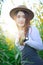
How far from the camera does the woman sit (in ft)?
16.1

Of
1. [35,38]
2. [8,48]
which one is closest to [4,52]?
[8,48]

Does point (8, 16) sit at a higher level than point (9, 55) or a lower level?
higher

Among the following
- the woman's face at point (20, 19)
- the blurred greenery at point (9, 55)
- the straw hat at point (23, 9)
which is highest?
the straw hat at point (23, 9)

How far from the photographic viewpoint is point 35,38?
4.96 m

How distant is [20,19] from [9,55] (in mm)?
472

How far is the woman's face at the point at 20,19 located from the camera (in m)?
5.03

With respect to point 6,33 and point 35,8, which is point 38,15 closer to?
point 35,8

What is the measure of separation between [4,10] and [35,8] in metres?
0.38

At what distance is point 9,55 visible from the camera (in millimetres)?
4867

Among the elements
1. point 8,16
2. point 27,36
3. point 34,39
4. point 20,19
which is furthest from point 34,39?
point 8,16

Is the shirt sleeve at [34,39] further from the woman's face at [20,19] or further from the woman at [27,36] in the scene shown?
the woman's face at [20,19]

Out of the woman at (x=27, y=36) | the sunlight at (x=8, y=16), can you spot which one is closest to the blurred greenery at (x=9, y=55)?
the woman at (x=27, y=36)

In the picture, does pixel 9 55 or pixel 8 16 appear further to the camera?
pixel 8 16

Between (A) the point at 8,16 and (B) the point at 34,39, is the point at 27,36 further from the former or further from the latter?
(A) the point at 8,16
